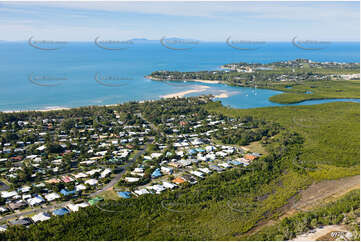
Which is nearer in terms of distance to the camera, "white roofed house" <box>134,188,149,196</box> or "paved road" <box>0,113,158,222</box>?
"paved road" <box>0,113,158,222</box>

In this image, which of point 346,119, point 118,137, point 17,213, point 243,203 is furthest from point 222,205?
point 346,119

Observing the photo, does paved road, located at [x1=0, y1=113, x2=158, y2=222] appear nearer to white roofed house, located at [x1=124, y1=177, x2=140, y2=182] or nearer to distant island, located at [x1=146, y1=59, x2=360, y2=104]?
white roofed house, located at [x1=124, y1=177, x2=140, y2=182]

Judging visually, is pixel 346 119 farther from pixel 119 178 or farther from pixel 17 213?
pixel 17 213

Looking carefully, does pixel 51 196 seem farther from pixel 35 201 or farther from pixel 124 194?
pixel 124 194

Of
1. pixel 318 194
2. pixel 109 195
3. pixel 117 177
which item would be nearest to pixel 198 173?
pixel 117 177

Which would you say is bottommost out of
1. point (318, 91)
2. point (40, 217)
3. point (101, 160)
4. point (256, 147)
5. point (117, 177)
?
point (40, 217)

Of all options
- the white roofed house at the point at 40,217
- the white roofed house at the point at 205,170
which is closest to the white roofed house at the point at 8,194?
the white roofed house at the point at 40,217

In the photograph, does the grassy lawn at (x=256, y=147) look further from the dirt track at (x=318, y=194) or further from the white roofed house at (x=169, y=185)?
the white roofed house at (x=169, y=185)

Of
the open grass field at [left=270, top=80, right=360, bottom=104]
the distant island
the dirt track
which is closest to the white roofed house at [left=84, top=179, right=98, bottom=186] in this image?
the dirt track

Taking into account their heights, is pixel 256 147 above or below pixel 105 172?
above

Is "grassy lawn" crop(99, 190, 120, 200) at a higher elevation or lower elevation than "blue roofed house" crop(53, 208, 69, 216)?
higher

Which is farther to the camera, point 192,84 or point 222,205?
point 192,84
